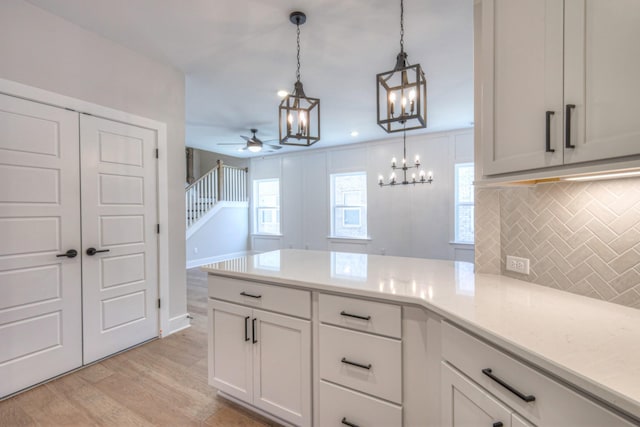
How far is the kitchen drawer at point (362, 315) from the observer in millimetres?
1395

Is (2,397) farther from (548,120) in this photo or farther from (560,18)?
(560,18)

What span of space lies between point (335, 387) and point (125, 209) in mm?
2502

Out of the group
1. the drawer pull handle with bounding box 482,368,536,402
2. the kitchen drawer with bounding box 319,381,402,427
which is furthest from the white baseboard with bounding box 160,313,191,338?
the drawer pull handle with bounding box 482,368,536,402

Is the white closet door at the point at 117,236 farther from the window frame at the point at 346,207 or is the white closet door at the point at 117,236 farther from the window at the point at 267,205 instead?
the window at the point at 267,205

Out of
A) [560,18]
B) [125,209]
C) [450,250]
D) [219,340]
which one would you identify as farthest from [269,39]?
[450,250]

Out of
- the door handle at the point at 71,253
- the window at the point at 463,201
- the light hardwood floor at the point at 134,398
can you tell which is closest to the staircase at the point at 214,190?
the door handle at the point at 71,253

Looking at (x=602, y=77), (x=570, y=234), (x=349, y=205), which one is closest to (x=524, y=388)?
(x=570, y=234)

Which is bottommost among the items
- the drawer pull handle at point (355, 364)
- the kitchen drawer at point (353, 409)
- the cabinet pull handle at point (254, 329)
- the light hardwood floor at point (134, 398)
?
the light hardwood floor at point (134, 398)

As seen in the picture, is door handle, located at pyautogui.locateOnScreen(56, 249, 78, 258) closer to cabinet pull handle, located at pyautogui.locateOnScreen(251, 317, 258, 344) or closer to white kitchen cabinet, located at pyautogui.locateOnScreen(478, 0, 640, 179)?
cabinet pull handle, located at pyautogui.locateOnScreen(251, 317, 258, 344)

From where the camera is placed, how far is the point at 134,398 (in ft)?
6.90

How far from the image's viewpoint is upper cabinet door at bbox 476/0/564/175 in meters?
1.09

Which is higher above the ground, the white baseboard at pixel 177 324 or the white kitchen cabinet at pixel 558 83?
the white kitchen cabinet at pixel 558 83

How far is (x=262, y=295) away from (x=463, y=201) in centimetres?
526

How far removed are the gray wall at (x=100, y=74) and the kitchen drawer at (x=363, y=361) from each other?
2353mm
